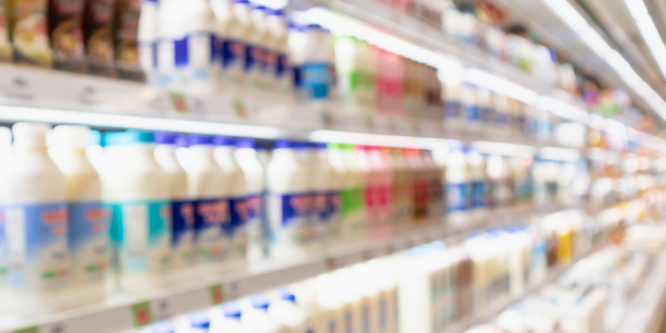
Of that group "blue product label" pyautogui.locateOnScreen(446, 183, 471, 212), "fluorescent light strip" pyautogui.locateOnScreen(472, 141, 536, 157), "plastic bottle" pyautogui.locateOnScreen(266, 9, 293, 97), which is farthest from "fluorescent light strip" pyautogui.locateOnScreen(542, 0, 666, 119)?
"plastic bottle" pyautogui.locateOnScreen(266, 9, 293, 97)

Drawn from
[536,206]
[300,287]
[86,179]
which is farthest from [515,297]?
[86,179]

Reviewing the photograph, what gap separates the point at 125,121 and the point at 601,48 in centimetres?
366

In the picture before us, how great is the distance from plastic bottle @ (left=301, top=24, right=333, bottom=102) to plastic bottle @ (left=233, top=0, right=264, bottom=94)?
8.9 inches

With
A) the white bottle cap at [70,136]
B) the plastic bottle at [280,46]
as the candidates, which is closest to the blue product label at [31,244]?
the white bottle cap at [70,136]

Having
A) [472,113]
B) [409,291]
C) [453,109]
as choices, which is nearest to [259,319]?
[409,291]

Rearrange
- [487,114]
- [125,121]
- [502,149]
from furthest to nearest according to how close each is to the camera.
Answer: [502,149], [487,114], [125,121]

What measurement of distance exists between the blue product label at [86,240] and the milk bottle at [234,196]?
30cm

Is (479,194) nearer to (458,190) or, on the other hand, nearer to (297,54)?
(458,190)

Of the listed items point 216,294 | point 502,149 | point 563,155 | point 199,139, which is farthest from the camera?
point 563,155

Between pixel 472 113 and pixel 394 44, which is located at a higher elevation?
pixel 394 44

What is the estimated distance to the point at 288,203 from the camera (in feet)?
4.43

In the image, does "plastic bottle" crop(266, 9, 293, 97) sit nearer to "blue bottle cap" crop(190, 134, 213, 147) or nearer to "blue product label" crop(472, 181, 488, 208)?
"blue bottle cap" crop(190, 134, 213, 147)

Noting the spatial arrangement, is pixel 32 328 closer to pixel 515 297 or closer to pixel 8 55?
pixel 8 55

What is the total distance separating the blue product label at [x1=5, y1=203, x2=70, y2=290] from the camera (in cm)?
81
